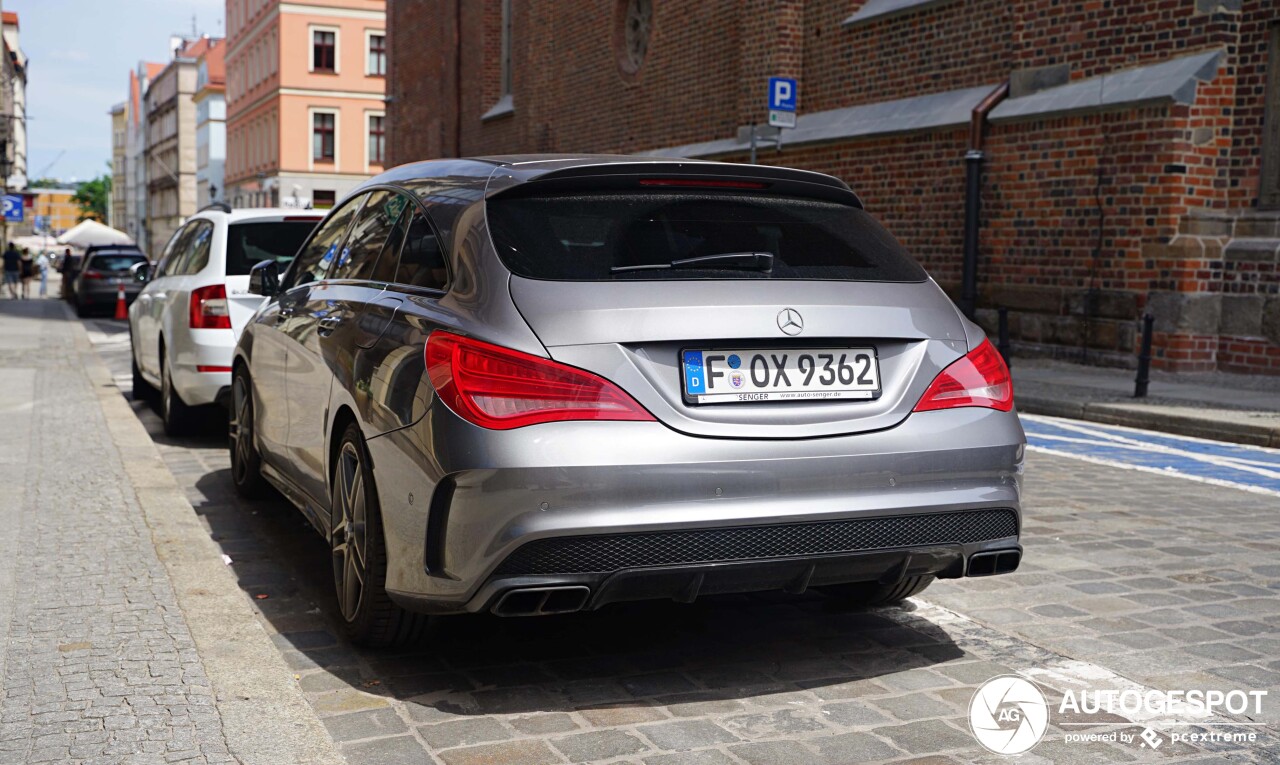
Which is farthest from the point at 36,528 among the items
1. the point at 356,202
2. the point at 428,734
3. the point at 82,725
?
the point at 428,734

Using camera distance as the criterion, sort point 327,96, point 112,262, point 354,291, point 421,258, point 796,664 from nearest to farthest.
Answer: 1. point 796,664
2. point 421,258
3. point 354,291
4. point 112,262
5. point 327,96

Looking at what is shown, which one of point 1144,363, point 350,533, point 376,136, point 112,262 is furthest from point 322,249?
point 376,136

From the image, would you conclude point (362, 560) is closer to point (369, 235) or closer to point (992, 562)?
point (369, 235)

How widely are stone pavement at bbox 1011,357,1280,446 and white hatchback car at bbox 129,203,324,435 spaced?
667 cm

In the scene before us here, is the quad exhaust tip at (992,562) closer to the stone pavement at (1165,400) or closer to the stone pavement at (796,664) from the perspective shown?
the stone pavement at (796,664)

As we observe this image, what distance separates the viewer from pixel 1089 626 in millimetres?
4852

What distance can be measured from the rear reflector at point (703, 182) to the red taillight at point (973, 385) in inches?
33.3

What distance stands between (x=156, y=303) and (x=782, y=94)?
945cm

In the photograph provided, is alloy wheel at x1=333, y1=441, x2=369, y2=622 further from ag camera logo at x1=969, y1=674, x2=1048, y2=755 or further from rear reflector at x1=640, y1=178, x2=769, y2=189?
ag camera logo at x1=969, y1=674, x2=1048, y2=755

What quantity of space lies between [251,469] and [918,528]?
4116mm

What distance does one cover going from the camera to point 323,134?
209ft

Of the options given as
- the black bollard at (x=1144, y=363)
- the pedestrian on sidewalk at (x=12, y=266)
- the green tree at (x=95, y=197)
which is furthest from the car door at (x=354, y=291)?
the green tree at (x=95, y=197)

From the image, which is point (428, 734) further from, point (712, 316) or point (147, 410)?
point (147, 410)

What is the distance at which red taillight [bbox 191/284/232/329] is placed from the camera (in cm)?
909
